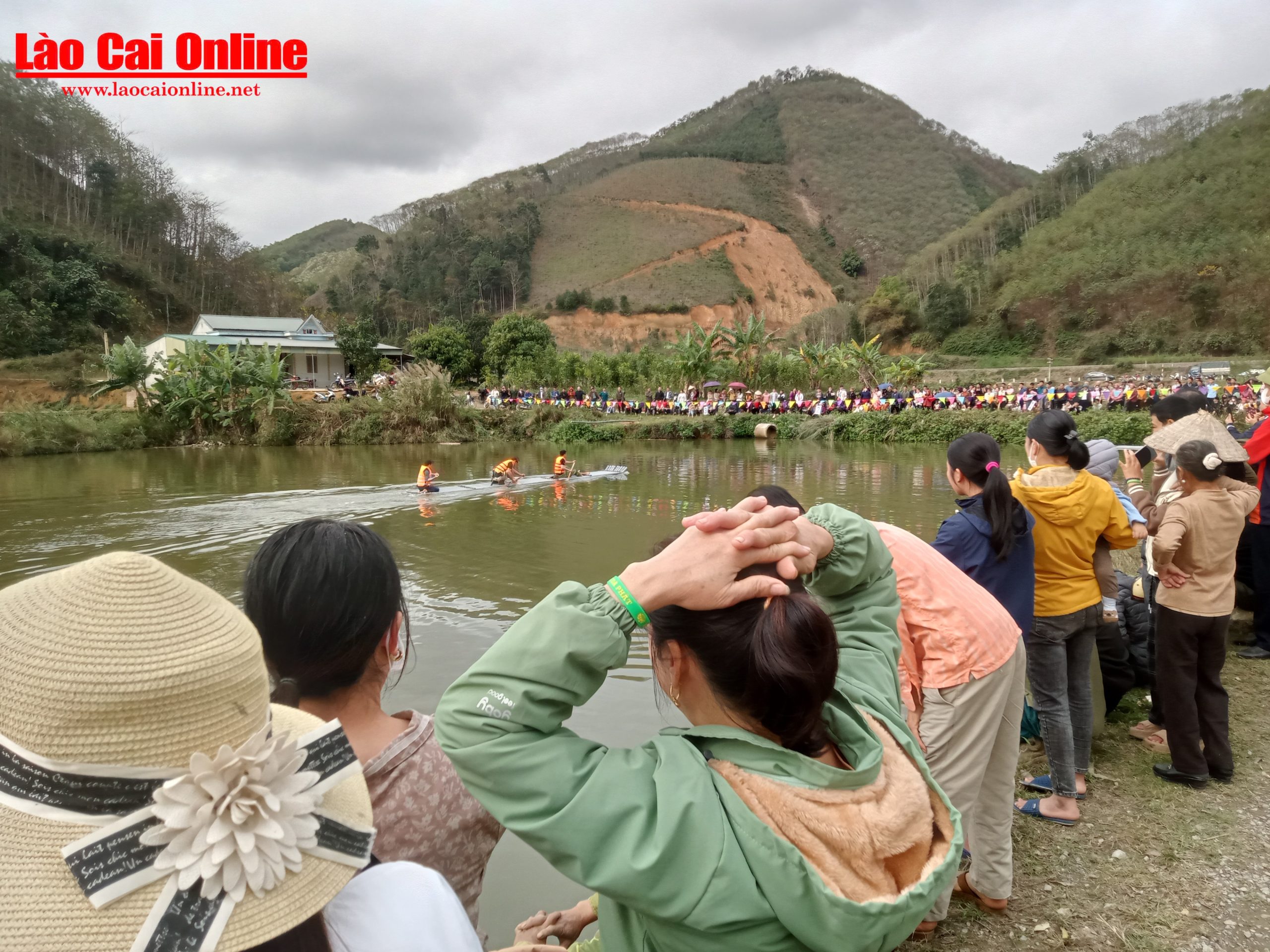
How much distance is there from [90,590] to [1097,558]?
13.2ft

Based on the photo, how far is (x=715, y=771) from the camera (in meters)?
1.24

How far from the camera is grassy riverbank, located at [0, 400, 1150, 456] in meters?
24.3

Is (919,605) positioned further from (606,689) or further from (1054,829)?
(606,689)

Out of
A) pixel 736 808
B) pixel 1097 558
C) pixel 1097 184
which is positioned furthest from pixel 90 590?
pixel 1097 184

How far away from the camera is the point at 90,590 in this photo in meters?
0.85

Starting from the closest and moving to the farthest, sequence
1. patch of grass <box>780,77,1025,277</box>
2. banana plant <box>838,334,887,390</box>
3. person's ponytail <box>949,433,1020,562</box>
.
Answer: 1. person's ponytail <box>949,433,1020,562</box>
2. banana plant <box>838,334,887,390</box>
3. patch of grass <box>780,77,1025,277</box>

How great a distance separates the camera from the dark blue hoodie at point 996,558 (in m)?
Result: 3.24

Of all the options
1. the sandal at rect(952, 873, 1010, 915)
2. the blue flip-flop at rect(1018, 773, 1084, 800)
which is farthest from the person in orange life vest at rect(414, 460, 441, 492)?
the sandal at rect(952, 873, 1010, 915)

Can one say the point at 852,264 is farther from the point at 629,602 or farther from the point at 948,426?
the point at 629,602

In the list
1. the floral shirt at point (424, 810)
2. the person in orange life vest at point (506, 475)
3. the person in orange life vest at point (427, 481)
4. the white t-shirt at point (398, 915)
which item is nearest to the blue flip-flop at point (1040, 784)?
the floral shirt at point (424, 810)

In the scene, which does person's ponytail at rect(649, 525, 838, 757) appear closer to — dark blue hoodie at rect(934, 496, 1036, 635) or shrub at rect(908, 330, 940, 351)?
dark blue hoodie at rect(934, 496, 1036, 635)

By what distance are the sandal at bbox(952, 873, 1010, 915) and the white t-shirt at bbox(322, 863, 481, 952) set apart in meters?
2.50

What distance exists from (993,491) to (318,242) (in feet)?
580

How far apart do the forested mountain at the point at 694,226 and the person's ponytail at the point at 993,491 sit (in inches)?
2247
